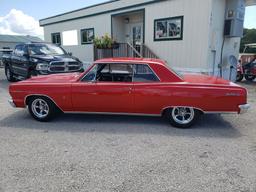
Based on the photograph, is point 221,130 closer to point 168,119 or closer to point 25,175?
point 168,119

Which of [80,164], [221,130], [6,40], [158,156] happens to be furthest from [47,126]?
[6,40]

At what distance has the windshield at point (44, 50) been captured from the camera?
9.55 meters

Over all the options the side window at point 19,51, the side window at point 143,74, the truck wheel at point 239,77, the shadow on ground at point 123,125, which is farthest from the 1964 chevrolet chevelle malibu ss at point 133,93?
the truck wheel at point 239,77

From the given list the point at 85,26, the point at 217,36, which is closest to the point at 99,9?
the point at 85,26

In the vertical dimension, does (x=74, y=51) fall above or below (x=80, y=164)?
above

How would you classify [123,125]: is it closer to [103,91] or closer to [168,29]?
[103,91]

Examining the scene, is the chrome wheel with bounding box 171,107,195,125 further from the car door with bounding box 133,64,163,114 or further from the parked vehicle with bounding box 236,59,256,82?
the parked vehicle with bounding box 236,59,256,82

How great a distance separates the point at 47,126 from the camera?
4.94m

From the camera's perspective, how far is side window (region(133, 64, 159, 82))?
4762mm

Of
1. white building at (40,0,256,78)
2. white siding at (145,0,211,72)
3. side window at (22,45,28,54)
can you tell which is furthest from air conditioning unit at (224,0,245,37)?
side window at (22,45,28,54)

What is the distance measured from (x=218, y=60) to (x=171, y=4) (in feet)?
10.6

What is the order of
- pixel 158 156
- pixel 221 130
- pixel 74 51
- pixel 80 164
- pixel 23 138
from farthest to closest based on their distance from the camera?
1. pixel 74 51
2. pixel 221 130
3. pixel 23 138
4. pixel 158 156
5. pixel 80 164

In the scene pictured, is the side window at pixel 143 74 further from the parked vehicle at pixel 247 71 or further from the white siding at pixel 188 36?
the parked vehicle at pixel 247 71

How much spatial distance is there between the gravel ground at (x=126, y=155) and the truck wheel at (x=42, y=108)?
0.62ft
